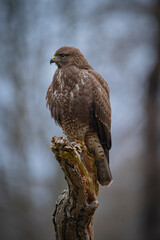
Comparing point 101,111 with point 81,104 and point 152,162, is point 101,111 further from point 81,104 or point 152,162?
point 152,162

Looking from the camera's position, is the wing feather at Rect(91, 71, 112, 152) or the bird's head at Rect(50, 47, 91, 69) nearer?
the wing feather at Rect(91, 71, 112, 152)

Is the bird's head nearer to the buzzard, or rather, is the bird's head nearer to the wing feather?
the buzzard

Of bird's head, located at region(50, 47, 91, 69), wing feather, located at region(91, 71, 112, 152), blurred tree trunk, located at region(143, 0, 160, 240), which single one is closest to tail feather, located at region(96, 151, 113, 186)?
wing feather, located at region(91, 71, 112, 152)

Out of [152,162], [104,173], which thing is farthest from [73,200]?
[152,162]

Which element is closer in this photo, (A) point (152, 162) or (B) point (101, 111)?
(B) point (101, 111)

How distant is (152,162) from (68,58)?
2.72 meters

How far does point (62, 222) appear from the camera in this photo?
261 cm

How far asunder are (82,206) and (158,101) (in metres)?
3.33

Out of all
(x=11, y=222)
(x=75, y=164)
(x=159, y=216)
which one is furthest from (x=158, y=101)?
(x=11, y=222)

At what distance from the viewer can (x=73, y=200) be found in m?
2.56

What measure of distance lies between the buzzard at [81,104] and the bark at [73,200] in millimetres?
875

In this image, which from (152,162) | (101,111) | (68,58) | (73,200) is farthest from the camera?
(152,162)

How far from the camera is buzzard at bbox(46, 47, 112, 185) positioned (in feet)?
10.9

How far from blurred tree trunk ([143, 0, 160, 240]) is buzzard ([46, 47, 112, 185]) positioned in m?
1.70
